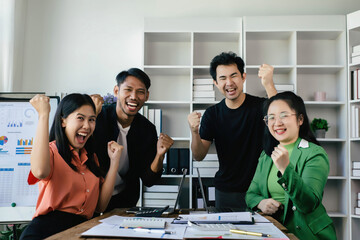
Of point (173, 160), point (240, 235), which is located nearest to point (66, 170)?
point (240, 235)

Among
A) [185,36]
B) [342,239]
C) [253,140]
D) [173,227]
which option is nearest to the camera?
[173,227]

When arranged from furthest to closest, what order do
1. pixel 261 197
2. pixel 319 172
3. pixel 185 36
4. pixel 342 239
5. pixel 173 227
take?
1. pixel 185 36
2. pixel 342 239
3. pixel 261 197
4. pixel 319 172
5. pixel 173 227

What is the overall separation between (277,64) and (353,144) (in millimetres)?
1134

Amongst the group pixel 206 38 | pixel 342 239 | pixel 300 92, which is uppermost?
pixel 206 38

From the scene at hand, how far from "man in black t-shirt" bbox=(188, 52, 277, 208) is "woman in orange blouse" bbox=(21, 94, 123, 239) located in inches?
32.8

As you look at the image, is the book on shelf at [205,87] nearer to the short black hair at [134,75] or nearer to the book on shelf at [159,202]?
the book on shelf at [159,202]

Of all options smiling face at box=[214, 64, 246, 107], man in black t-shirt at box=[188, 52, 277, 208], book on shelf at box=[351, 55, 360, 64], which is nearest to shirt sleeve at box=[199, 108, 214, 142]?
man in black t-shirt at box=[188, 52, 277, 208]

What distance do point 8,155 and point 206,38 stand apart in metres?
2.27

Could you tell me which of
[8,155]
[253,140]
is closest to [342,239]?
[253,140]

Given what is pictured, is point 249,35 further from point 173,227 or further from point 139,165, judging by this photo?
point 173,227

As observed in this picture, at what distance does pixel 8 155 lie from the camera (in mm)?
2508

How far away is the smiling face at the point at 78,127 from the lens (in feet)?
5.65

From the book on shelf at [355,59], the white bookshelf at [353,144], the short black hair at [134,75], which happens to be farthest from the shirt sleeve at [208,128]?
the book on shelf at [355,59]

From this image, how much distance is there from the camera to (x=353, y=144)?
3.57 m
